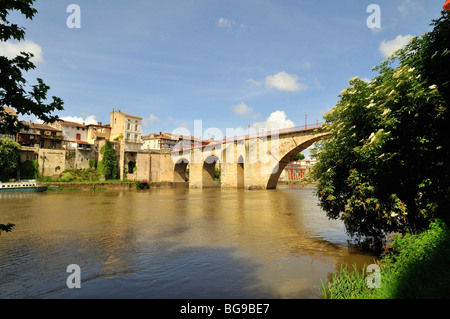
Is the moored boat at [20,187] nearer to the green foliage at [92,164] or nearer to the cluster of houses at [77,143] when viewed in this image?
the cluster of houses at [77,143]

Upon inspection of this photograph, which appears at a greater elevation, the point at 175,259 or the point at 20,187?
the point at 20,187

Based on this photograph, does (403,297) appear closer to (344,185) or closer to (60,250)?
(344,185)

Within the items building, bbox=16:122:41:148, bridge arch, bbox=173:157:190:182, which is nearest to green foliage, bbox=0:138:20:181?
building, bbox=16:122:41:148

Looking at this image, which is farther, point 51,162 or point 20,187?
point 51,162

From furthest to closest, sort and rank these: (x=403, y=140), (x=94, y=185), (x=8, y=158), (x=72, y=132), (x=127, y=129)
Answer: (x=127, y=129)
(x=72, y=132)
(x=8, y=158)
(x=94, y=185)
(x=403, y=140)

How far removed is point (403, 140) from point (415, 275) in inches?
119

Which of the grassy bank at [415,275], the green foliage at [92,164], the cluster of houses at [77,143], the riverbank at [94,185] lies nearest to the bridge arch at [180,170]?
the cluster of houses at [77,143]

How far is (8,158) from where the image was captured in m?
42.7

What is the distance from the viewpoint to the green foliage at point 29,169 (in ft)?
153

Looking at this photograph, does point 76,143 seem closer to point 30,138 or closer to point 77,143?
point 77,143

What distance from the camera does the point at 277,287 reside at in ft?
17.0

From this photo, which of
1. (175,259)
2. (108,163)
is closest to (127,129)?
(108,163)
